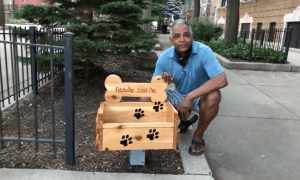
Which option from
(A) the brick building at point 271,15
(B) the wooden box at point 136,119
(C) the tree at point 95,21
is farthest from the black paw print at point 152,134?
(A) the brick building at point 271,15

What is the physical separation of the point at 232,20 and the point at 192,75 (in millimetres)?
8755

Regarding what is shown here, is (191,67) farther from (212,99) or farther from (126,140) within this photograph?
(126,140)

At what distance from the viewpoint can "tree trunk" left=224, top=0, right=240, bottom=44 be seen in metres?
10.7

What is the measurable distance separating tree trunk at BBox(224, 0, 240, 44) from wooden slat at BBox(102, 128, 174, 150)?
9577 mm

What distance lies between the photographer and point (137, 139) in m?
2.25

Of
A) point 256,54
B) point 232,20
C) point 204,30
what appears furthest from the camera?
point 204,30

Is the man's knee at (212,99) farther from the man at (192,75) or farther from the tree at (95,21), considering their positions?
the tree at (95,21)

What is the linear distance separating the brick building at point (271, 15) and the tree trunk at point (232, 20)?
6054 millimetres

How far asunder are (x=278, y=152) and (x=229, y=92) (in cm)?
270

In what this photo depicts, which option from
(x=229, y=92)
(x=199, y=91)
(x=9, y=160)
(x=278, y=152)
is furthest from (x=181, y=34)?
(x=229, y=92)

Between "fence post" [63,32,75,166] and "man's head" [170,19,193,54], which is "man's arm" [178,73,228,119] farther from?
"fence post" [63,32,75,166]

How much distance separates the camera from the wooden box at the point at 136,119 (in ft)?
7.23

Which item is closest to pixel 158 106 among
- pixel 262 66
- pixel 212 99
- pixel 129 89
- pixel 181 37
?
pixel 129 89

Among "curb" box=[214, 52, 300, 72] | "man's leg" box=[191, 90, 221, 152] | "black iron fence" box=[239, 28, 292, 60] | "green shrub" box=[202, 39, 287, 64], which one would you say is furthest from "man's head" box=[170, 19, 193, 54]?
"green shrub" box=[202, 39, 287, 64]
